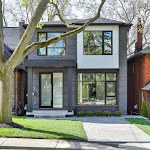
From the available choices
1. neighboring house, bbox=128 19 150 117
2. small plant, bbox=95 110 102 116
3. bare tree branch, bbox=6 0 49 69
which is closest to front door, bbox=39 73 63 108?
small plant, bbox=95 110 102 116

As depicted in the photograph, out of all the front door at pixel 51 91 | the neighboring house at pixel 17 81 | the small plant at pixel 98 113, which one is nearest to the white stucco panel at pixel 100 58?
the front door at pixel 51 91

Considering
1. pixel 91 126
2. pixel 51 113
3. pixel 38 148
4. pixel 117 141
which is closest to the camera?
pixel 38 148

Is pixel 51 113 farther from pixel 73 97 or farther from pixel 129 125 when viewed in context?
pixel 129 125

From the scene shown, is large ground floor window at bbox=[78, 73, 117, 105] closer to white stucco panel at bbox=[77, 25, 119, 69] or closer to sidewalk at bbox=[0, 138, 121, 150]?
white stucco panel at bbox=[77, 25, 119, 69]

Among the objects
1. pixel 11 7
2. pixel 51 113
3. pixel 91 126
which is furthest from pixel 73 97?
pixel 11 7

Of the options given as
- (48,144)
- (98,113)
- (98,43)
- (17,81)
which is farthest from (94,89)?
(48,144)

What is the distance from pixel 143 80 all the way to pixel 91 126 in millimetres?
6331

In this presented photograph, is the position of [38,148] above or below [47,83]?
below

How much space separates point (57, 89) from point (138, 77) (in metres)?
6.03

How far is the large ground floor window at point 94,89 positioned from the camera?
1467 centimetres

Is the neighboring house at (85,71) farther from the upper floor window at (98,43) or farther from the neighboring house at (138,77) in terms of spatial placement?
the neighboring house at (138,77)

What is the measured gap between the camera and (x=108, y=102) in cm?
1477

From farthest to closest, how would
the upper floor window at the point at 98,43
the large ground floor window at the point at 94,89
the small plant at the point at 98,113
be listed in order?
the large ground floor window at the point at 94,89
the upper floor window at the point at 98,43
the small plant at the point at 98,113

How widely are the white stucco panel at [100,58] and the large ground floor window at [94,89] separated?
64 centimetres
